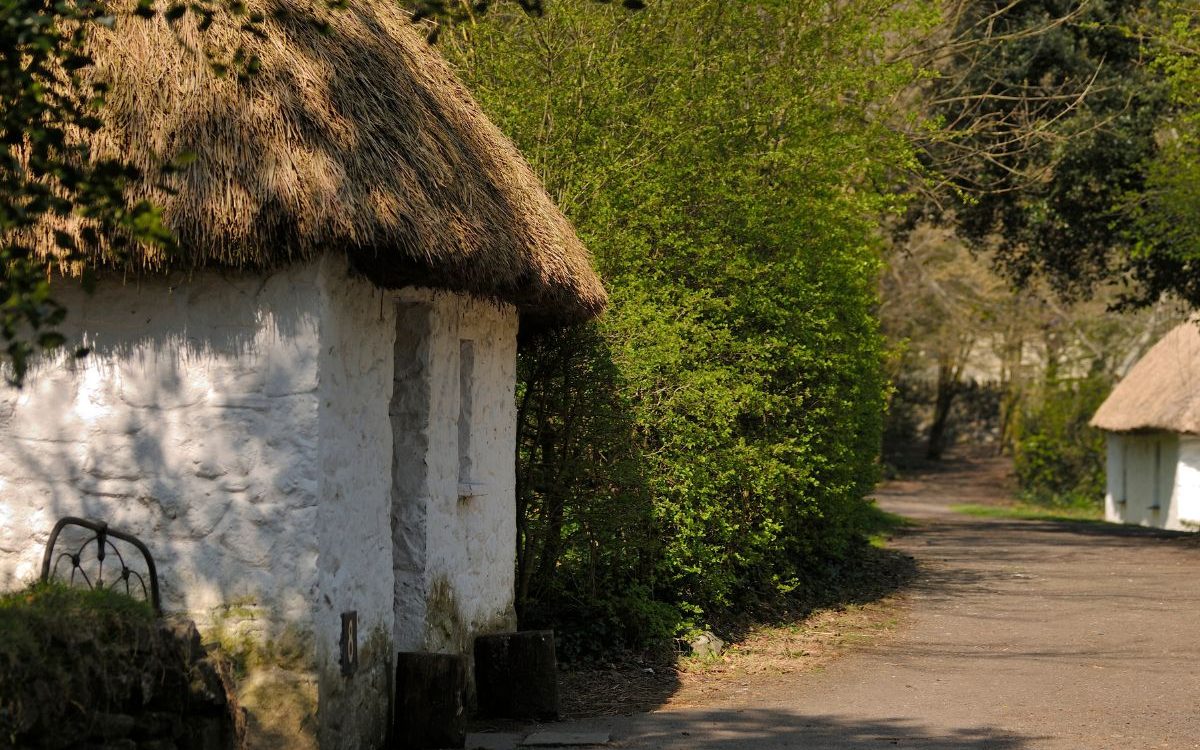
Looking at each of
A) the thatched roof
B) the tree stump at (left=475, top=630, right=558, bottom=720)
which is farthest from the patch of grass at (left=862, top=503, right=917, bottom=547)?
the thatched roof

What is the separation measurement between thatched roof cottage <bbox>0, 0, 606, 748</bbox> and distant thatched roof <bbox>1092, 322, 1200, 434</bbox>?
2223 centimetres

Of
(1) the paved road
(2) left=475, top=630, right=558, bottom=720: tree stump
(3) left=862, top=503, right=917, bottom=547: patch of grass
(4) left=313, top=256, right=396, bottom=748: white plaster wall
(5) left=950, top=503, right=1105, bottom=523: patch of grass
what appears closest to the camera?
(4) left=313, top=256, right=396, bottom=748: white plaster wall

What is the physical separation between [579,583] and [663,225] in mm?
3329

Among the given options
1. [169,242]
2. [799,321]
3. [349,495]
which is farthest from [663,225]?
[169,242]

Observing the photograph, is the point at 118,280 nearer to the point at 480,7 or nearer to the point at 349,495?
the point at 349,495

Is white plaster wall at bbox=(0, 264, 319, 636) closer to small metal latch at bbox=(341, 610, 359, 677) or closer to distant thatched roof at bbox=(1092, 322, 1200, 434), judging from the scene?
small metal latch at bbox=(341, 610, 359, 677)

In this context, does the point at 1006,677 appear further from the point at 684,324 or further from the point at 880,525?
the point at 880,525

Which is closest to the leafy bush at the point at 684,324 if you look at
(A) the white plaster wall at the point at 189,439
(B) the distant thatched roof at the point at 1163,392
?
(A) the white plaster wall at the point at 189,439

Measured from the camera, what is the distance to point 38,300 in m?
3.88

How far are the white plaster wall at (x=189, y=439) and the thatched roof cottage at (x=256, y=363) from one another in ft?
0.03

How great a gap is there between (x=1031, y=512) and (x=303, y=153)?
1157 inches

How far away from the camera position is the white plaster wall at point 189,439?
6.86 metres

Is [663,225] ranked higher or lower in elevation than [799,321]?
higher

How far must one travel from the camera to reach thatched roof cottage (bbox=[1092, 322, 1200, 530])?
27734 mm
